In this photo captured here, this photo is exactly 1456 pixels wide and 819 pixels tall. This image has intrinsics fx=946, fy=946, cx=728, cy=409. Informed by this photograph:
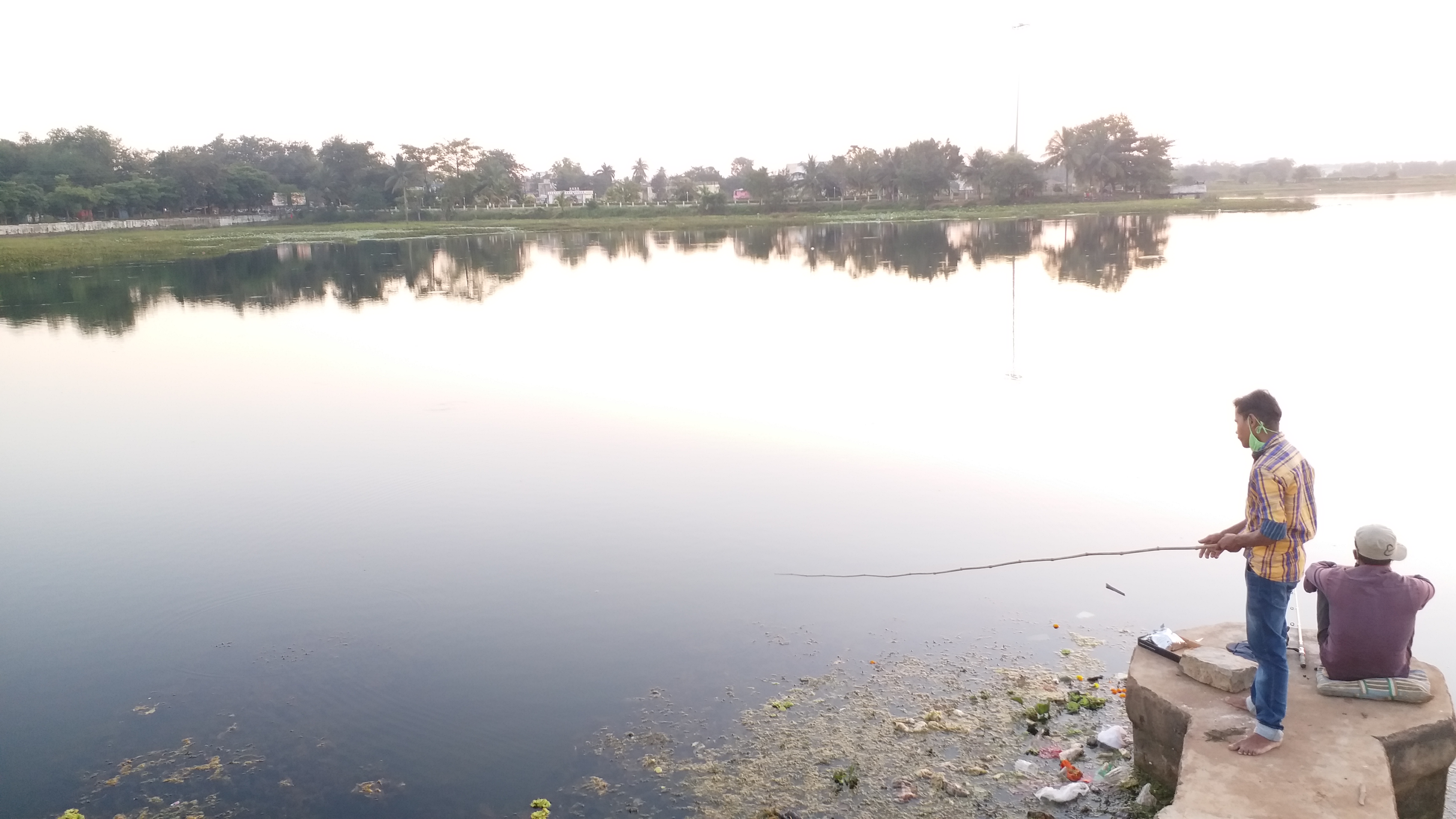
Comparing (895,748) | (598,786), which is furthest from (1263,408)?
(598,786)

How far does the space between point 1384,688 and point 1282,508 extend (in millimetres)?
1068

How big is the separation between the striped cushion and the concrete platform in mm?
33

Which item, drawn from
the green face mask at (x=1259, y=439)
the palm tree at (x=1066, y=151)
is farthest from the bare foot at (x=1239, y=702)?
the palm tree at (x=1066, y=151)

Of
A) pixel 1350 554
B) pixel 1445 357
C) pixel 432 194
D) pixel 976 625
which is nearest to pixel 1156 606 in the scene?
pixel 976 625

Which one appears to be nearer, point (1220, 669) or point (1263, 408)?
point (1263, 408)

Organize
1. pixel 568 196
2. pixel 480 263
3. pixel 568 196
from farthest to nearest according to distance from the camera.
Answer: pixel 568 196 < pixel 568 196 < pixel 480 263

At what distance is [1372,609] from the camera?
453cm

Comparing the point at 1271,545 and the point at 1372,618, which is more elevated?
the point at 1271,545

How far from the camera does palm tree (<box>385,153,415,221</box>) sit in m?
108

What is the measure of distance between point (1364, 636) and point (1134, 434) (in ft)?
22.9

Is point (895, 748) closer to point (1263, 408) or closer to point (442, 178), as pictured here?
point (1263, 408)

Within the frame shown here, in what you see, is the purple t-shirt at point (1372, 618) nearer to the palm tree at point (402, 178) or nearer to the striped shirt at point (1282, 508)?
the striped shirt at point (1282, 508)

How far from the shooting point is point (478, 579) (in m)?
7.94

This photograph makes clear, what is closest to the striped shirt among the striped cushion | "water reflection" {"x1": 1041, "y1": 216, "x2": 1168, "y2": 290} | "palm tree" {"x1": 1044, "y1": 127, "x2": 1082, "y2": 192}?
the striped cushion
